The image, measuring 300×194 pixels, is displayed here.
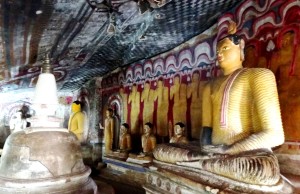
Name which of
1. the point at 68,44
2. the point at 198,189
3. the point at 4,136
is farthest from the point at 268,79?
the point at 4,136

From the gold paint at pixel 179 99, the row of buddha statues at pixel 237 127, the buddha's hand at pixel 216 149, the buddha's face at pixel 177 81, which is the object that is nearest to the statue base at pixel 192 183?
the row of buddha statues at pixel 237 127

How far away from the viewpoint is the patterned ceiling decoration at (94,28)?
3182 mm

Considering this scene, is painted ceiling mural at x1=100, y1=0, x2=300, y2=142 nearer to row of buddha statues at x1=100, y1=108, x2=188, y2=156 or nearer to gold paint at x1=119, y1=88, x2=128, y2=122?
row of buddha statues at x1=100, y1=108, x2=188, y2=156

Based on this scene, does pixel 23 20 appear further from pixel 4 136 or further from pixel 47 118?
pixel 4 136

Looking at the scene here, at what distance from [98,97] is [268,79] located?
597cm

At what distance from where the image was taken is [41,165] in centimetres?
312

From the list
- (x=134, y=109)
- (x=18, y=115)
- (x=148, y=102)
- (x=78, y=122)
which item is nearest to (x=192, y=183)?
(x=148, y=102)

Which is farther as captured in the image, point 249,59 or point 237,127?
point 249,59

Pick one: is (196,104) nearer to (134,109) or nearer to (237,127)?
(237,127)

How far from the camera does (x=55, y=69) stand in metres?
6.27

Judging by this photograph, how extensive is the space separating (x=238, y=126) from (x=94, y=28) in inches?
99.7

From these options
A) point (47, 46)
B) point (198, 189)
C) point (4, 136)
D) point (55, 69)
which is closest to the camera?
point (198, 189)

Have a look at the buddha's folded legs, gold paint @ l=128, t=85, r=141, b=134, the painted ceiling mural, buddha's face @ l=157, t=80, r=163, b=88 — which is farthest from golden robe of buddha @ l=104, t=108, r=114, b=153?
the buddha's folded legs

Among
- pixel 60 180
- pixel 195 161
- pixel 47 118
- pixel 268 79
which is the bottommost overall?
pixel 60 180
